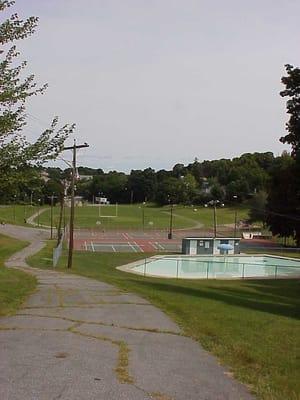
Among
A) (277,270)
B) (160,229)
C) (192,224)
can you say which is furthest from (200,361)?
(192,224)

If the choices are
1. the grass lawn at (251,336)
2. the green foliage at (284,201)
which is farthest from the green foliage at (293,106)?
the grass lawn at (251,336)

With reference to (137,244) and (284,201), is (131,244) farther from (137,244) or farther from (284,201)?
(284,201)

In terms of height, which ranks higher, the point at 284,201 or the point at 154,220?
the point at 284,201

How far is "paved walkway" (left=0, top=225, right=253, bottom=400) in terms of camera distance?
6.96 m

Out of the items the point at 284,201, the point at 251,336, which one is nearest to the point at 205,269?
the point at 284,201

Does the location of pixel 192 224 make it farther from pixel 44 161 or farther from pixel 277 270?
pixel 44 161

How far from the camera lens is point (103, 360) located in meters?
8.66

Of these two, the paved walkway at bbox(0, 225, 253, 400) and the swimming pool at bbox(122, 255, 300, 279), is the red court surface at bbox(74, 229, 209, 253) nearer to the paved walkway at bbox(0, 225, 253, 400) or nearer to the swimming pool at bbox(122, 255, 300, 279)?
the swimming pool at bbox(122, 255, 300, 279)

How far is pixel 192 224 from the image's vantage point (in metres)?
134

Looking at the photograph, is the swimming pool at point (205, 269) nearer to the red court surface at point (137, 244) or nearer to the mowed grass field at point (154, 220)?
the red court surface at point (137, 244)

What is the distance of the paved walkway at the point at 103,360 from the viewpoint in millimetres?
6965

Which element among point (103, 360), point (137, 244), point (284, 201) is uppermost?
point (284, 201)

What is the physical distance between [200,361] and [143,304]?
26.7 ft

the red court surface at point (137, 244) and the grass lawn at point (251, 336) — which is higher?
the grass lawn at point (251, 336)
